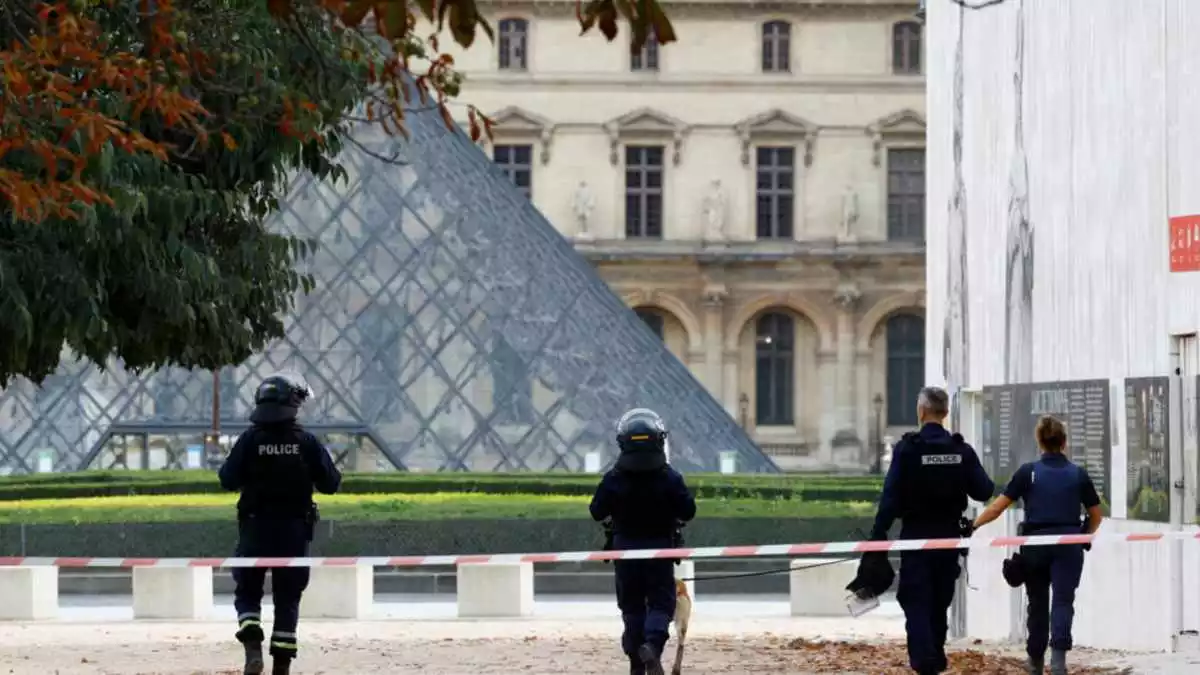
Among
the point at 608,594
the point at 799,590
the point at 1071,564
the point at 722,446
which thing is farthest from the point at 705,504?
the point at 1071,564

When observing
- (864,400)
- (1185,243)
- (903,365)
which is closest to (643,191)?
(864,400)

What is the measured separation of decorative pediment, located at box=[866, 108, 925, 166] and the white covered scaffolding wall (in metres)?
39.7

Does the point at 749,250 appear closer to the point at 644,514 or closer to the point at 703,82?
the point at 703,82

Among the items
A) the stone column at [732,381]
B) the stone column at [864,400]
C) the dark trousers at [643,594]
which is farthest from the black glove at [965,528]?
the stone column at [864,400]

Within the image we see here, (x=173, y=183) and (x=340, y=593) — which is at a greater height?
(x=173, y=183)

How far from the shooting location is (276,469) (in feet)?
34.6

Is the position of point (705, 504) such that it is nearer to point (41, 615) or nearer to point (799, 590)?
point (799, 590)

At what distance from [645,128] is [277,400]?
44897mm

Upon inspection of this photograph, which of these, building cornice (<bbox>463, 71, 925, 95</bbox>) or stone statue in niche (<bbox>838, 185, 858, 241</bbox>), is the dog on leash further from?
stone statue in niche (<bbox>838, 185, 858, 241</bbox>)

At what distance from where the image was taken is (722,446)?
30.5m

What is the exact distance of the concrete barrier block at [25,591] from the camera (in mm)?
16688

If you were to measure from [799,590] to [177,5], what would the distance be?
23.9 feet

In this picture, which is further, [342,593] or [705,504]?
[705,504]

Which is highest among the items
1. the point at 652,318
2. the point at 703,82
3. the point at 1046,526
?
the point at 703,82
